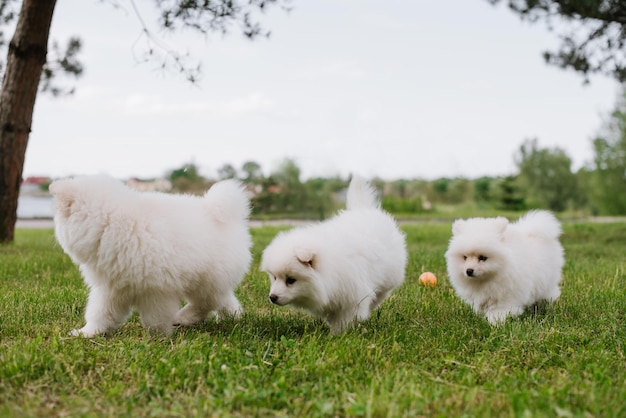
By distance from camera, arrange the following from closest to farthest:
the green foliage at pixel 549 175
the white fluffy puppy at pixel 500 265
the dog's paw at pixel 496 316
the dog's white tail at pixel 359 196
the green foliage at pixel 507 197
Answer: the dog's paw at pixel 496 316, the white fluffy puppy at pixel 500 265, the dog's white tail at pixel 359 196, the green foliage at pixel 507 197, the green foliage at pixel 549 175

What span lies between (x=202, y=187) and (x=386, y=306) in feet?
39.6

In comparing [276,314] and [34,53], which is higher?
[34,53]

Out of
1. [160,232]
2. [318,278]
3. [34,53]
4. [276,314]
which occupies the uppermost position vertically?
[34,53]

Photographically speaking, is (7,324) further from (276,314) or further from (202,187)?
(202,187)

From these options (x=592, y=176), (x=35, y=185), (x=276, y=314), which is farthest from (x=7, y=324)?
(x=592, y=176)

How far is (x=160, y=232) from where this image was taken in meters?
3.86

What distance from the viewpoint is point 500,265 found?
4.98 m

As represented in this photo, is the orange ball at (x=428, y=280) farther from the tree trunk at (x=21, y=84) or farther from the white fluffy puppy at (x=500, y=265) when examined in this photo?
the tree trunk at (x=21, y=84)

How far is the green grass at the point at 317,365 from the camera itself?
2768mm

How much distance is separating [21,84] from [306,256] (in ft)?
23.9

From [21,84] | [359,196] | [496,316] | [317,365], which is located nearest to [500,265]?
[496,316]

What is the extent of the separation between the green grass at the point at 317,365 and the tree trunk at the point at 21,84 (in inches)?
198

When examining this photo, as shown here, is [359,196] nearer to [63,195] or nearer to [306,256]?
[306,256]

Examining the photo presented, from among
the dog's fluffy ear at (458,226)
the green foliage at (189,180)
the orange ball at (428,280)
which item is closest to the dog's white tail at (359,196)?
the dog's fluffy ear at (458,226)
